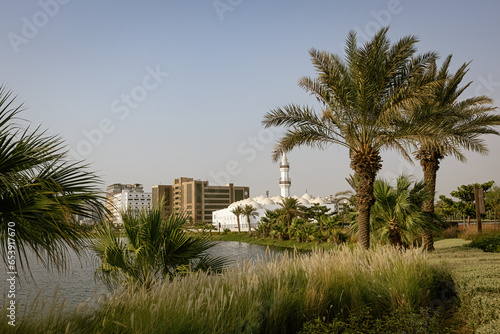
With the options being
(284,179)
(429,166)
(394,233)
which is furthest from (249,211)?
(394,233)

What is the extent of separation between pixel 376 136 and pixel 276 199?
82.6 metres

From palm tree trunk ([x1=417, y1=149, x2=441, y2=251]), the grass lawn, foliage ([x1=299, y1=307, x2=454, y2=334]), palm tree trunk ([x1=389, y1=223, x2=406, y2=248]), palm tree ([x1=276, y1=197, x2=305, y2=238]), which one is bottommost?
foliage ([x1=299, y1=307, x2=454, y2=334])

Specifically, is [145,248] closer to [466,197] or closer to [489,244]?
[489,244]

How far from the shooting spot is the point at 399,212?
58.2 ft

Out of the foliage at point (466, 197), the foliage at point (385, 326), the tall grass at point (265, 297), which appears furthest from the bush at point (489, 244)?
the foliage at point (466, 197)

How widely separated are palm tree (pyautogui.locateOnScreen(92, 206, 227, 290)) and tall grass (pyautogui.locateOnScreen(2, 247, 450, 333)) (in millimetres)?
1632

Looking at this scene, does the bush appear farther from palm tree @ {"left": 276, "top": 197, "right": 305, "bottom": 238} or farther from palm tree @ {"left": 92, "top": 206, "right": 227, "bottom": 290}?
palm tree @ {"left": 276, "top": 197, "right": 305, "bottom": 238}

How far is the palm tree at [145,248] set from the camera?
895cm

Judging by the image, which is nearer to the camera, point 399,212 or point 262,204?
point 399,212

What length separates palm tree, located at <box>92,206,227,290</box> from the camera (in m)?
8.95

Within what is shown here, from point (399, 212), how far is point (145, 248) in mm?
11969

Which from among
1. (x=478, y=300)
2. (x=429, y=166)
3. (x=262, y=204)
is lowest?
(x=478, y=300)

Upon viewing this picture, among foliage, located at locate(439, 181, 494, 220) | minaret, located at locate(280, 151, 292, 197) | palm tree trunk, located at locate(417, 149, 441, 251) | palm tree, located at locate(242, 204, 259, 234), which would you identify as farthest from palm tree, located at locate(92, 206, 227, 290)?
minaret, located at locate(280, 151, 292, 197)

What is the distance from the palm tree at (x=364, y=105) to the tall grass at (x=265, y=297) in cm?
737
